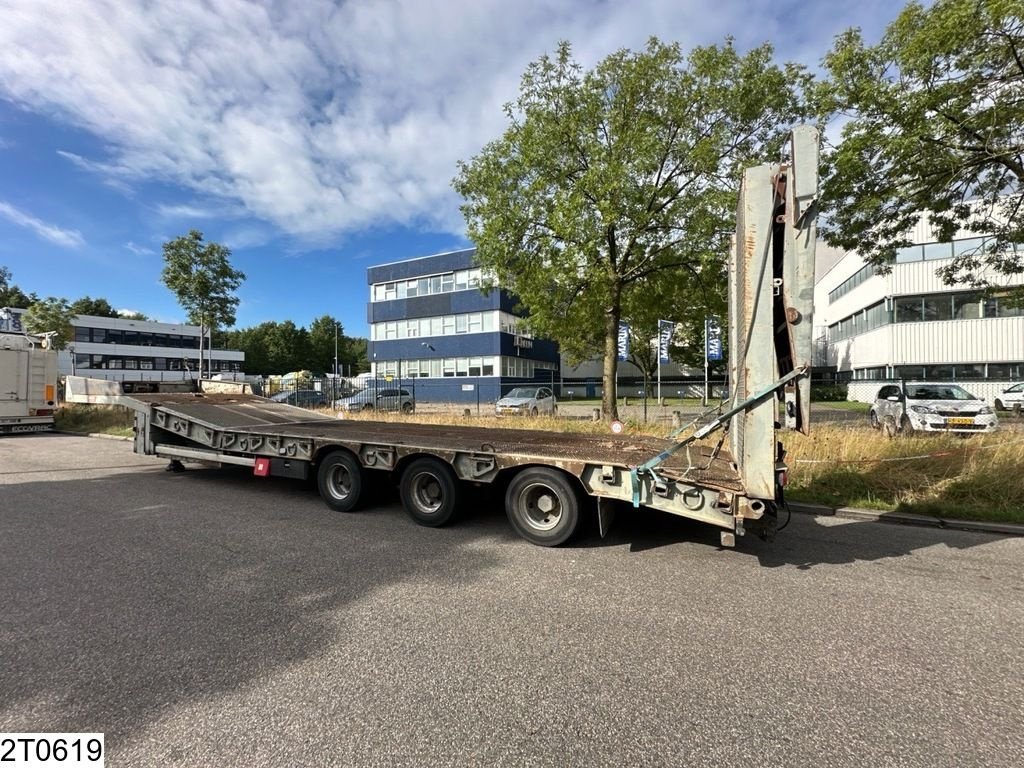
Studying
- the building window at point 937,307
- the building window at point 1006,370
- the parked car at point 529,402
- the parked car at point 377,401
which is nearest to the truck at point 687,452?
the parked car at point 377,401

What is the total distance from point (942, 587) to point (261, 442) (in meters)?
7.86

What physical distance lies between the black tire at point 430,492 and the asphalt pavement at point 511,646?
0.29m

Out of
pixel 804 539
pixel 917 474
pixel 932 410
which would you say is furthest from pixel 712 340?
pixel 804 539

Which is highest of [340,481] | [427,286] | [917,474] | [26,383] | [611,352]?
[427,286]

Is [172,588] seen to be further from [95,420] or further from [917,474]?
[95,420]

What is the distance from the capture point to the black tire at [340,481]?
20.4ft

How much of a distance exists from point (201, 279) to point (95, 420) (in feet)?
23.4

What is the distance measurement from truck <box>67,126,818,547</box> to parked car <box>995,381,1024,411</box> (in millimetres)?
23099

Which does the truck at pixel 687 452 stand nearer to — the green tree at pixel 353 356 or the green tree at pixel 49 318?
the green tree at pixel 49 318

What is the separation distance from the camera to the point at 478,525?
575 centimetres

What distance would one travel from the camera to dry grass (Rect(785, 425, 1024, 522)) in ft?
21.1

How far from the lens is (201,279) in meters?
21.4

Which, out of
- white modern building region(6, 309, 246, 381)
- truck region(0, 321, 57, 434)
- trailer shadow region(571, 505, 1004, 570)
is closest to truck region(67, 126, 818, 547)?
trailer shadow region(571, 505, 1004, 570)

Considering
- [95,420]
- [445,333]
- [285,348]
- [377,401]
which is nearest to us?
[95,420]
